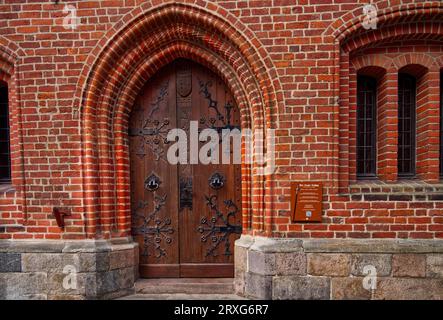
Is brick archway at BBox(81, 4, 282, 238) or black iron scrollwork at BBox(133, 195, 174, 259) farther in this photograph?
black iron scrollwork at BBox(133, 195, 174, 259)

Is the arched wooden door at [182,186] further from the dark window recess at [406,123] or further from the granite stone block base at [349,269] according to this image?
the dark window recess at [406,123]

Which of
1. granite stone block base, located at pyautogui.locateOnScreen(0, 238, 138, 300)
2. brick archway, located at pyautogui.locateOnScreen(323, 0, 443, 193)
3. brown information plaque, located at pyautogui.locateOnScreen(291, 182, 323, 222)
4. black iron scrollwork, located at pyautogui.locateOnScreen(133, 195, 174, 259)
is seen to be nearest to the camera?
brick archway, located at pyautogui.locateOnScreen(323, 0, 443, 193)

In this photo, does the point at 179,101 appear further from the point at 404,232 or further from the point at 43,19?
the point at 404,232

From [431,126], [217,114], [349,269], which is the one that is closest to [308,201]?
[349,269]

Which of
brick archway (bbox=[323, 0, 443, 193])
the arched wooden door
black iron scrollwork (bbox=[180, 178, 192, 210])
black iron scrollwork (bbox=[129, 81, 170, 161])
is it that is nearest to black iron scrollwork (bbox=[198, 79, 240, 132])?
the arched wooden door

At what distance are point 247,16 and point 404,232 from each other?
3.32 meters

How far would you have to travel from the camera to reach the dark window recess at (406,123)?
10.2ft

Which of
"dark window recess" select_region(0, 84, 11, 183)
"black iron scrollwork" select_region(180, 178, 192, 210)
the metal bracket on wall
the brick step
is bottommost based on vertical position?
the brick step

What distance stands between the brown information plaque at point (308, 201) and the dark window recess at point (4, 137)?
402 centimetres

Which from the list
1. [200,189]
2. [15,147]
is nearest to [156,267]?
[200,189]

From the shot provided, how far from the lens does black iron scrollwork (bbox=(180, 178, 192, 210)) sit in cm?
329

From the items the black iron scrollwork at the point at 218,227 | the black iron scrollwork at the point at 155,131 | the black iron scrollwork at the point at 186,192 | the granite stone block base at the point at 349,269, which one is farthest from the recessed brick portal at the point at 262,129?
the black iron scrollwork at the point at 186,192

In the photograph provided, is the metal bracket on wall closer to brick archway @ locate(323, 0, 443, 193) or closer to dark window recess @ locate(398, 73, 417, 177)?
brick archway @ locate(323, 0, 443, 193)

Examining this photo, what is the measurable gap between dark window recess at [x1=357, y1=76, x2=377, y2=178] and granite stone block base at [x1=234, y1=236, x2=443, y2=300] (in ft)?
3.22
